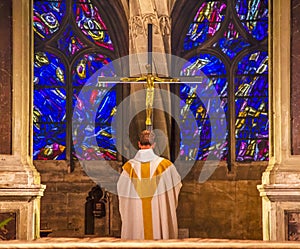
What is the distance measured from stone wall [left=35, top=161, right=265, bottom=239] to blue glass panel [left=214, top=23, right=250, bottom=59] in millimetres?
2085

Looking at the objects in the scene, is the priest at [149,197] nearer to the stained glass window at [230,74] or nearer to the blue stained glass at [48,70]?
the stained glass window at [230,74]

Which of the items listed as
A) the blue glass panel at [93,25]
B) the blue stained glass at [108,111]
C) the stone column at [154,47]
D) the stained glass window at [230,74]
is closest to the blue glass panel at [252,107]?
the stained glass window at [230,74]

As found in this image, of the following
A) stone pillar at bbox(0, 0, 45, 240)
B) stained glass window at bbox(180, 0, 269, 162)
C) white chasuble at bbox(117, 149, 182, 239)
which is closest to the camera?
stone pillar at bbox(0, 0, 45, 240)

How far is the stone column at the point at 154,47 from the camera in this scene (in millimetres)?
17547

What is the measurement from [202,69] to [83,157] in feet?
8.52

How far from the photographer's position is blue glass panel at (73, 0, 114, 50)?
62.3ft

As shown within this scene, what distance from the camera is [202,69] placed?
62.0 ft

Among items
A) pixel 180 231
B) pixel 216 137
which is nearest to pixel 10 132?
pixel 180 231

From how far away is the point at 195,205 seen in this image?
1822cm

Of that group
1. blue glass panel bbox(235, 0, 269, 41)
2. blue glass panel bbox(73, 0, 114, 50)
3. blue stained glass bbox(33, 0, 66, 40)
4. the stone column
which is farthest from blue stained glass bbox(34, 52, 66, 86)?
blue glass panel bbox(235, 0, 269, 41)

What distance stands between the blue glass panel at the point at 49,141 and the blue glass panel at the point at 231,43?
3.12 m

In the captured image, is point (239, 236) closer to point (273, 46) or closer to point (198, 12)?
point (198, 12)

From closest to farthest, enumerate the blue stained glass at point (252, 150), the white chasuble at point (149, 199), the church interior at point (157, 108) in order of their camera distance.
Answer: the white chasuble at point (149, 199), the church interior at point (157, 108), the blue stained glass at point (252, 150)

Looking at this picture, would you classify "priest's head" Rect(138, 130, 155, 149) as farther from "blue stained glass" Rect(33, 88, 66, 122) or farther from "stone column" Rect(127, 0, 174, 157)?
"blue stained glass" Rect(33, 88, 66, 122)
